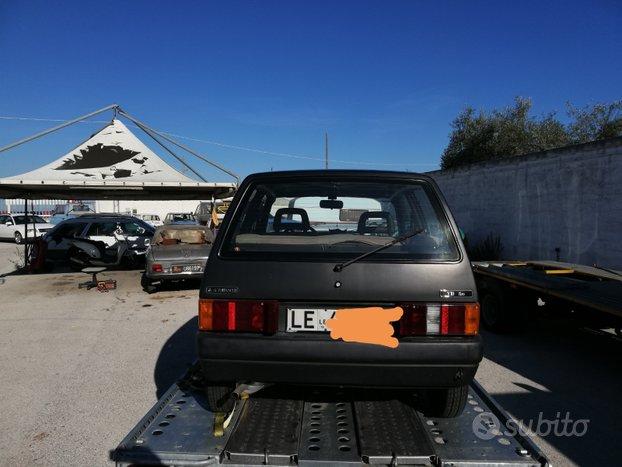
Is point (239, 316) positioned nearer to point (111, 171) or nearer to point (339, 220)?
point (339, 220)

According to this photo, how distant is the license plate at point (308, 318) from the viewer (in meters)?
2.29

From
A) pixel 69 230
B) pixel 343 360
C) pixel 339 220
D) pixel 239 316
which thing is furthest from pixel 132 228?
pixel 343 360

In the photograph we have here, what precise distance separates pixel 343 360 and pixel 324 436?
1.53ft

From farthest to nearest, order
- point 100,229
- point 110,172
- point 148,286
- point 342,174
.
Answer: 1. point 100,229
2. point 110,172
3. point 148,286
4. point 342,174

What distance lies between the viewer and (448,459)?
2.13m

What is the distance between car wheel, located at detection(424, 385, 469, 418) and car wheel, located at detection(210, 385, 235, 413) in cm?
117

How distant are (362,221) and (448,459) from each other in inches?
62.1

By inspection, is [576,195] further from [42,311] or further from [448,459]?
[42,311]

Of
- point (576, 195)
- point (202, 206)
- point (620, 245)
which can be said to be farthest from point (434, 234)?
point (202, 206)

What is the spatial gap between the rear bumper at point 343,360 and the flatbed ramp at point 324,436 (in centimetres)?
30

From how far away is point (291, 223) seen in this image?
3209mm

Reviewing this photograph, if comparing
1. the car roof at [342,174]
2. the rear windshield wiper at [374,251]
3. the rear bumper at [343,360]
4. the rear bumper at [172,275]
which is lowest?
the rear bumper at [172,275]

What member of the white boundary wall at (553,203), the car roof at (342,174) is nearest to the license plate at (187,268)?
the car roof at (342,174)

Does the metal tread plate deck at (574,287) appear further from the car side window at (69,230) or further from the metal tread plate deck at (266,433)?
the car side window at (69,230)
